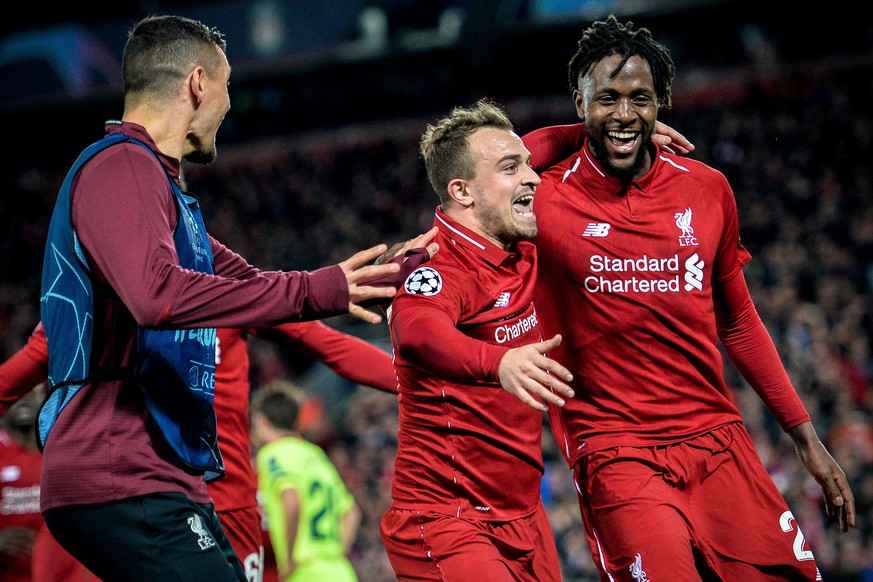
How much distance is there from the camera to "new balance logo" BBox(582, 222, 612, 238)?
4.09 metres

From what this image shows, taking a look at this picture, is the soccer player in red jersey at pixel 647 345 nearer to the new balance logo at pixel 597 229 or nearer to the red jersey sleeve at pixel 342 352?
the new balance logo at pixel 597 229

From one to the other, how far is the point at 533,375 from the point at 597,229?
1.27m

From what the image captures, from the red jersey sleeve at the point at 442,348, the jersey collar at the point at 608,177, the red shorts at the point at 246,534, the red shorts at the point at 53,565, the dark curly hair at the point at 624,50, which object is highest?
the dark curly hair at the point at 624,50

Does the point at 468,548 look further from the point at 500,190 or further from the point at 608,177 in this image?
the point at 608,177

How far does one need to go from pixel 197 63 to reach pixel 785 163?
15.1 m

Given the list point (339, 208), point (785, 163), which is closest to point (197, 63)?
point (785, 163)

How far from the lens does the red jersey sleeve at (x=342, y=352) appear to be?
4.54m

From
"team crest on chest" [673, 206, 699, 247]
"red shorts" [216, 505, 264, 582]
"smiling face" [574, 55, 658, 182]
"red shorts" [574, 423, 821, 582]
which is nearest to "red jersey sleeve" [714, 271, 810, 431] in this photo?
"team crest on chest" [673, 206, 699, 247]

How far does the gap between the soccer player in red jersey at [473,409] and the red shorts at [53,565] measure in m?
2.17

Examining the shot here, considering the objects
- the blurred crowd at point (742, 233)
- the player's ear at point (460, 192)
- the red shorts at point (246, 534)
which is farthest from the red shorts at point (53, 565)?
the blurred crowd at point (742, 233)

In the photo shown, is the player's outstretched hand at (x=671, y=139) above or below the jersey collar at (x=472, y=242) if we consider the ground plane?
above

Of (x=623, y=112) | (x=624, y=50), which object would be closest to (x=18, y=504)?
(x=623, y=112)

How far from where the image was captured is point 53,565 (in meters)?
5.11

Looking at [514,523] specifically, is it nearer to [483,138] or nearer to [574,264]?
[574,264]
